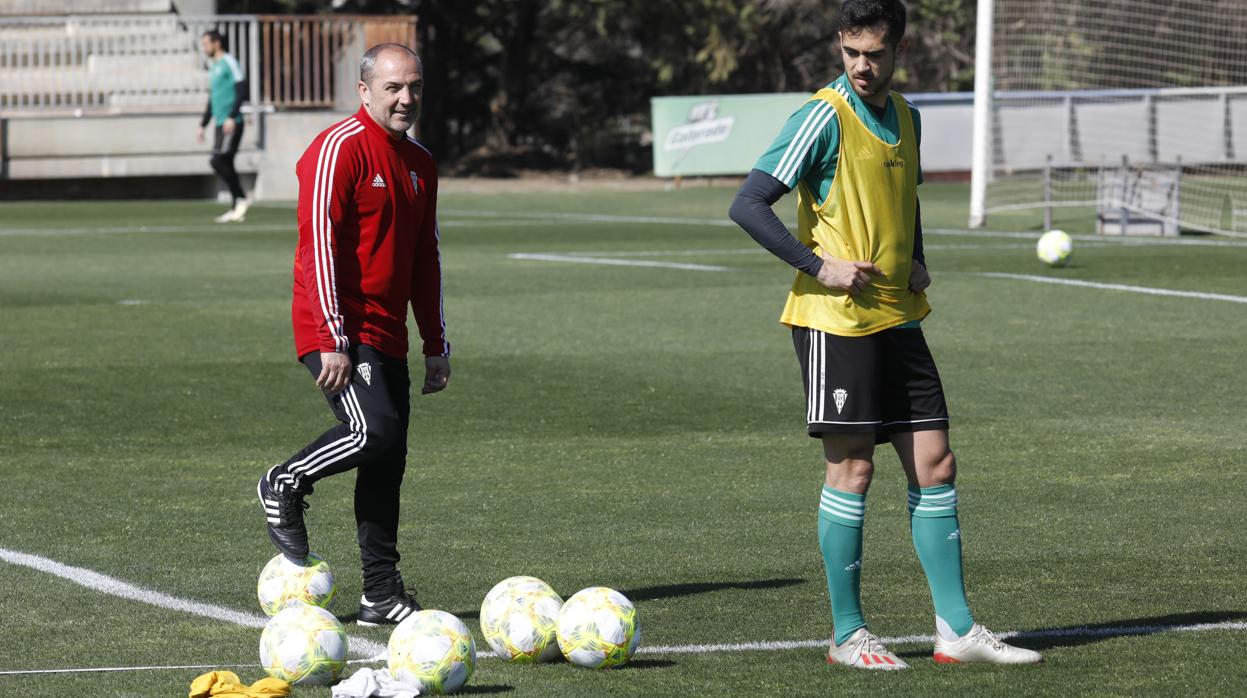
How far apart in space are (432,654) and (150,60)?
34493 mm

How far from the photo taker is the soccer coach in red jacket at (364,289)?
5.99m

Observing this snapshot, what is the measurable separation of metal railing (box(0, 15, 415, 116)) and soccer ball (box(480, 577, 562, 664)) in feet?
103

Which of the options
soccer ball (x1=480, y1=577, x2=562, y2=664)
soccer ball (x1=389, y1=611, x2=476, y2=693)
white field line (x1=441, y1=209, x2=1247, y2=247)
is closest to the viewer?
soccer ball (x1=389, y1=611, x2=476, y2=693)

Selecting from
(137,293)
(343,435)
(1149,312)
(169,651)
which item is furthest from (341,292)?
(137,293)

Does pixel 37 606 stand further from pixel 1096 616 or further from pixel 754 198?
pixel 1096 616

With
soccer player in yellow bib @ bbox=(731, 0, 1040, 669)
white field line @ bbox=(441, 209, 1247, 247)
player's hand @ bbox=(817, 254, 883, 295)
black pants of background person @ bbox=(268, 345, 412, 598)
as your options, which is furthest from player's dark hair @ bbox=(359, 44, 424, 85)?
white field line @ bbox=(441, 209, 1247, 247)

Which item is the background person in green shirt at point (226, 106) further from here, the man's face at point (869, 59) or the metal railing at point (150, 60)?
the man's face at point (869, 59)

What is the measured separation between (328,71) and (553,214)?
7.63m

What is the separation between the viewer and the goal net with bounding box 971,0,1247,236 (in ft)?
97.7

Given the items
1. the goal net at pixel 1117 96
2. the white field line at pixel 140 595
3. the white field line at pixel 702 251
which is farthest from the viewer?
the goal net at pixel 1117 96

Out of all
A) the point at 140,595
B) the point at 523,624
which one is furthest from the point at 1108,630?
the point at 140,595

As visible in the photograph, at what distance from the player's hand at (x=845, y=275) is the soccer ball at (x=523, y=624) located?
1.26m

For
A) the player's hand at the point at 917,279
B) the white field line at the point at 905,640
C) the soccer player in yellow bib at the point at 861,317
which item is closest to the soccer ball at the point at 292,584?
the white field line at the point at 905,640

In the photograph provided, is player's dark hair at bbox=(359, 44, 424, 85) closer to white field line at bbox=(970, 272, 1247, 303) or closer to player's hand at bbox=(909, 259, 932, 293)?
player's hand at bbox=(909, 259, 932, 293)
